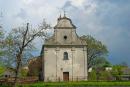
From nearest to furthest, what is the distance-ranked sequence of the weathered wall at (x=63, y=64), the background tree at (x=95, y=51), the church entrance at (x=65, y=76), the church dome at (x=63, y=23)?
the weathered wall at (x=63, y=64) < the church entrance at (x=65, y=76) < the church dome at (x=63, y=23) < the background tree at (x=95, y=51)

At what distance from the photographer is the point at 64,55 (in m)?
67.0

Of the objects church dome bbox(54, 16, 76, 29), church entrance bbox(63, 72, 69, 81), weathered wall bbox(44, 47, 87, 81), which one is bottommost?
church entrance bbox(63, 72, 69, 81)

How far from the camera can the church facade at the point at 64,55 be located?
217ft

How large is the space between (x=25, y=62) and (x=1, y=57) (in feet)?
21.5

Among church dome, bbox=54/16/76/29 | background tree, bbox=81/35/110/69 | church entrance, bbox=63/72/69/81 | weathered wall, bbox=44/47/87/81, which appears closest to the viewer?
weathered wall, bbox=44/47/87/81

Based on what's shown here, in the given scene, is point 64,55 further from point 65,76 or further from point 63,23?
point 63,23

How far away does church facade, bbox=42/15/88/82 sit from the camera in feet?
217

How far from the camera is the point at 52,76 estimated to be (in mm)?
66125

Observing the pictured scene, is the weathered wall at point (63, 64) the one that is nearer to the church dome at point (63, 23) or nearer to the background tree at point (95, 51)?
the church dome at point (63, 23)

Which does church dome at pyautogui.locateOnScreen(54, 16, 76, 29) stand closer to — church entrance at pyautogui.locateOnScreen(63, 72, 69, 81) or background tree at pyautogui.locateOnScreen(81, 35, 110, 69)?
church entrance at pyautogui.locateOnScreen(63, 72, 69, 81)

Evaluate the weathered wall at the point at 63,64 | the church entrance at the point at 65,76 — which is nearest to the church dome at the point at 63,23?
the weathered wall at the point at 63,64

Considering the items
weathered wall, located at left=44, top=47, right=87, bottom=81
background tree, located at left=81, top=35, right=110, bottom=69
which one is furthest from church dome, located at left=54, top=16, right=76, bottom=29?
background tree, located at left=81, top=35, right=110, bottom=69

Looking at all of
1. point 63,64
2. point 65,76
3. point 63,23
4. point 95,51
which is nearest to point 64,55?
point 63,64

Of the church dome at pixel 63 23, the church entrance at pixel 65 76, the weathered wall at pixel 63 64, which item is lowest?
the church entrance at pixel 65 76
